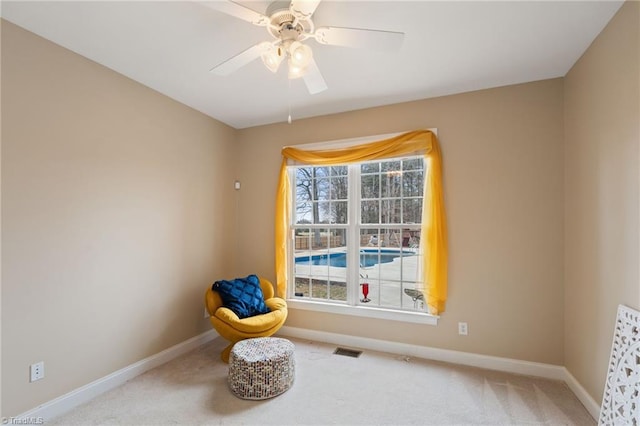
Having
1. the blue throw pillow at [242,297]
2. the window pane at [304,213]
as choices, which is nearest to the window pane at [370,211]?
the window pane at [304,213]

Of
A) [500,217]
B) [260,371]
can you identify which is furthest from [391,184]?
[260,371]

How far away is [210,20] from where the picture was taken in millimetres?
1960

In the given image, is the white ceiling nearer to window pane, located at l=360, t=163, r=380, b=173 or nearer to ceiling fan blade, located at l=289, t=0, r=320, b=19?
ceiling fan blade, located at l=289, t=0, r=320, b=19

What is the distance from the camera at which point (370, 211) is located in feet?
11.3

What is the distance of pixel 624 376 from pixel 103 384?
3.54 m

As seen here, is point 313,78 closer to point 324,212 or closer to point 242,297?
point 324,212

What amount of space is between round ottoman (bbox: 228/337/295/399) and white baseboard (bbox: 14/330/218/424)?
915 millimetres

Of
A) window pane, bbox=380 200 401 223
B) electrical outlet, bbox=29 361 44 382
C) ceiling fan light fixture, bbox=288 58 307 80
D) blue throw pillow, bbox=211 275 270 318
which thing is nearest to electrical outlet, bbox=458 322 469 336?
window pane, bbox=380 200 401 223

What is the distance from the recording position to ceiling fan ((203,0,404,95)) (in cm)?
153

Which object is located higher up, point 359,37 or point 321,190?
point 359,37

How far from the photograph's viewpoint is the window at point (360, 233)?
3.24 metres

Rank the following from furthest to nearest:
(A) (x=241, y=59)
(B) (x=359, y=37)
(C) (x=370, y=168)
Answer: (C) (x=370, y=168), (A) (x=241, y=59), (B) (x=359, y=37)

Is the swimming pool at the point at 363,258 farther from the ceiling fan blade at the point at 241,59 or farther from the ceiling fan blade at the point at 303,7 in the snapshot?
the ceiling fan blade at the point at 303,7

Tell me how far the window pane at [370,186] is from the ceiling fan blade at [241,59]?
188 centimetres
